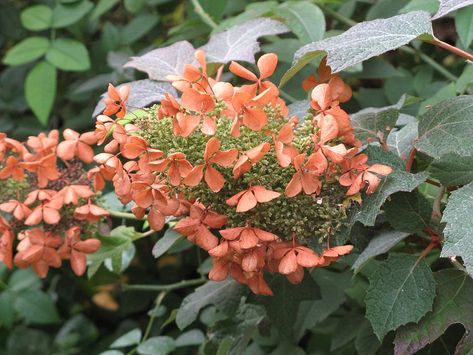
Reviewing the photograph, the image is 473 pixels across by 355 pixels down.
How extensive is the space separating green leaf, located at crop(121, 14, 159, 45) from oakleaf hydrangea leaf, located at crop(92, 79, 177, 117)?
672 millimetres

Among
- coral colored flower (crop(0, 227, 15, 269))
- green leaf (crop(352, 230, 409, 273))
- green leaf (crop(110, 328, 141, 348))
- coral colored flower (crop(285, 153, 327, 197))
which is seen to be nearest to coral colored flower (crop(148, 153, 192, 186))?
coral colored flower (crop(285, 153, 327, 197))

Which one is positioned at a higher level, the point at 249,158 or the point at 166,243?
the point at 249,158

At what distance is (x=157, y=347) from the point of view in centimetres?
153

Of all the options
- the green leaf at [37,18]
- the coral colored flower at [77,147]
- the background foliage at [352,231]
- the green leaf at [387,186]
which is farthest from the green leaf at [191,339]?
the green leaf at [37,18]

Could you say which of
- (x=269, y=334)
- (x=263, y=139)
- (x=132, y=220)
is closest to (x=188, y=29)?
(x=132, y=220)

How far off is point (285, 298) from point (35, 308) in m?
0.83

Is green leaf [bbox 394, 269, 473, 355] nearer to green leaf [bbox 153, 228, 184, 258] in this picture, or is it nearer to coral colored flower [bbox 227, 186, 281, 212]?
coral colored flower [bbox 227, 186, 281, 212]

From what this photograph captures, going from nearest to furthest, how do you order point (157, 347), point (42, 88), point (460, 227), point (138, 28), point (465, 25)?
1. point (460, 227)
2. point (465, 25)
3. point (157, 347)
4. point (42, 88)
5. point (138, 28)

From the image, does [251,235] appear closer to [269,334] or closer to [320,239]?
[320,239]

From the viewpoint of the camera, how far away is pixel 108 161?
39.7 inches

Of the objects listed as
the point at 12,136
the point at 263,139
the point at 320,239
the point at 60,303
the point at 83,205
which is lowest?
the point at 60,303

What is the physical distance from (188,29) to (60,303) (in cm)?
86

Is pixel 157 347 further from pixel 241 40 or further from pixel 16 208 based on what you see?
pixel 241 40

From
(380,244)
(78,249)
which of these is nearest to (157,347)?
(78,249)
